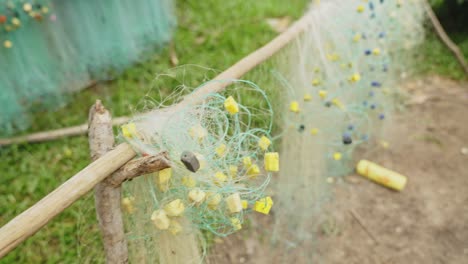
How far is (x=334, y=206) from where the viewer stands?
3209 mm

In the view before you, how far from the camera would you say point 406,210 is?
3180 millimetres

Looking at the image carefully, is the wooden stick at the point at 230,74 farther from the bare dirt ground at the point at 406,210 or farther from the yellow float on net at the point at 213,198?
the bare dirt ground at the point at 406,210

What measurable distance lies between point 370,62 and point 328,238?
1.42 meters

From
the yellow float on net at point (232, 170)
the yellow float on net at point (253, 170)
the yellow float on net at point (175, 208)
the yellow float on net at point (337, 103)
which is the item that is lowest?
the yellow float on net at point (337, 103)

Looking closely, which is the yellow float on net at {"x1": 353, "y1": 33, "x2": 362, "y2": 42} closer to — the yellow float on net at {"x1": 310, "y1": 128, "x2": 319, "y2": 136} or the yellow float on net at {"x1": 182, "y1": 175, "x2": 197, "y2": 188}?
the yellow float on net at {"x1": 310, "y1": 128, "x2": 319, "y2": 136}

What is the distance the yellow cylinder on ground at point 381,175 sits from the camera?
331cm

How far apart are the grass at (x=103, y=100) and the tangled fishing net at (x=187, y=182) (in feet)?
1.01

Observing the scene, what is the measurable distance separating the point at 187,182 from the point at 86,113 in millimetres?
2855

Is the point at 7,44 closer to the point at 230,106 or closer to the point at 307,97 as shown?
the point at 307,97

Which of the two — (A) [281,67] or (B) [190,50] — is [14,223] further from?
(B) [190,50]

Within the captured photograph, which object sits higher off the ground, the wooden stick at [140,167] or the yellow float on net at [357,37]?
the wooden stick at [140,167]

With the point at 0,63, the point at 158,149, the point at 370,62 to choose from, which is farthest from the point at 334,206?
the point at 0,63

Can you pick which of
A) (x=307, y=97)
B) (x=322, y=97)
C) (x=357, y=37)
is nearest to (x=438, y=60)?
(x=357, y=37)

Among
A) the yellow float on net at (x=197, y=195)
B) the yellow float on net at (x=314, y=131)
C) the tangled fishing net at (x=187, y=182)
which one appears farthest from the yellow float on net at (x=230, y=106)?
the yellow float on net at (x=314, y=131)
